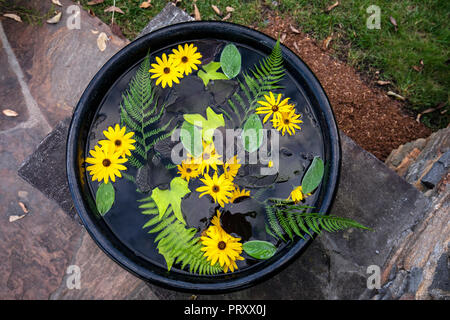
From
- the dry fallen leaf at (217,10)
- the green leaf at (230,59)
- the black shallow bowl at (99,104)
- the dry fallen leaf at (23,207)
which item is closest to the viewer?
the black shallow bowl at (99,104)

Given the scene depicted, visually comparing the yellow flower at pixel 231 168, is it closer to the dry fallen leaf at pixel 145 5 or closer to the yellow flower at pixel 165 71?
the yellow flower at pixel 165 71

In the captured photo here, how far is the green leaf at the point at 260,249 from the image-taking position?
1347 millimetres

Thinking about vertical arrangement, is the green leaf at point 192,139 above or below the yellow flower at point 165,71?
below

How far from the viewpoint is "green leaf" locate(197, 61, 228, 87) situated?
4.99ft

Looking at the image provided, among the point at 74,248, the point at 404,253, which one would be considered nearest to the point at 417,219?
the point at 404,253

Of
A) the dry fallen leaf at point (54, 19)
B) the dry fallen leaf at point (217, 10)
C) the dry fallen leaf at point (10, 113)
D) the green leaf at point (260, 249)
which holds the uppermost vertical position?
the dry fallen leaf at point (217, 10)

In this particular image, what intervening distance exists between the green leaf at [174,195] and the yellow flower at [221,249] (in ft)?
0.41

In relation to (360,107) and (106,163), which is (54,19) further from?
(360,107)

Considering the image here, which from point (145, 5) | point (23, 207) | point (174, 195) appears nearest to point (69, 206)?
point (23, 207)

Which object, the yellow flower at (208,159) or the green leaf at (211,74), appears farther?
the green leaf at (211,74)

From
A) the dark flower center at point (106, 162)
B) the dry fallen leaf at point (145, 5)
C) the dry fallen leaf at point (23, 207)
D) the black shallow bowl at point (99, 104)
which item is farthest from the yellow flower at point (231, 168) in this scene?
the dry fallen leaf at point (145, 5)

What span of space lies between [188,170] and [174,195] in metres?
0.12

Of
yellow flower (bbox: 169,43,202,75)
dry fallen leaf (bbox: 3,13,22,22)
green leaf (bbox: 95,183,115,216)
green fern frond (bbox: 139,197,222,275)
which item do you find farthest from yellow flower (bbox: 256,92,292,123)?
dry fallen leaf (bbox: 3,13,22,22)

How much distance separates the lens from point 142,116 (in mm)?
1472
